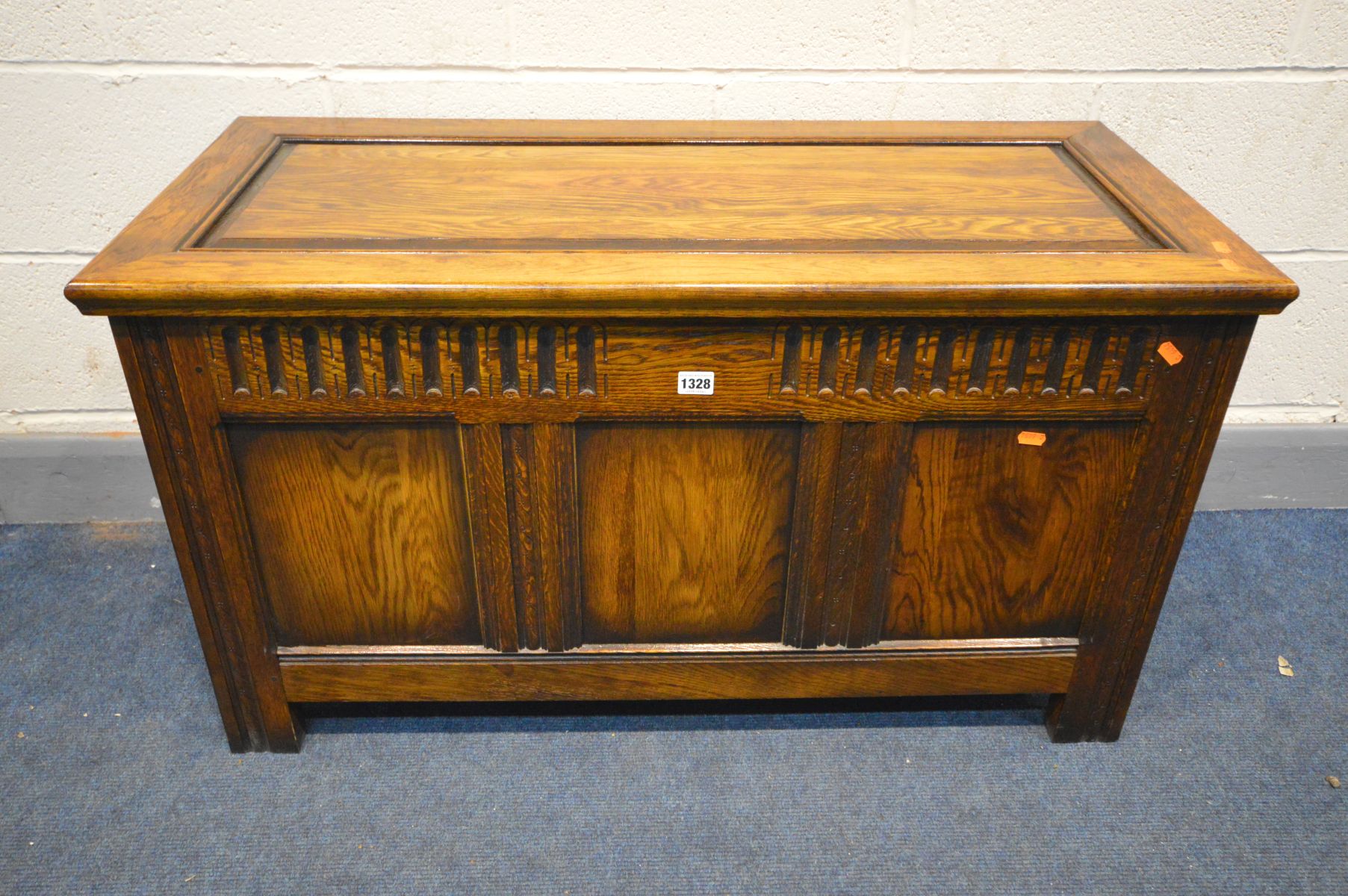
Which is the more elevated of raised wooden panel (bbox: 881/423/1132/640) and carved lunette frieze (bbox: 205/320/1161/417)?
carved lunette frieze (bbox: 205/320/1161/417)

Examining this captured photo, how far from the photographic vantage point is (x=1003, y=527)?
1.20 metres

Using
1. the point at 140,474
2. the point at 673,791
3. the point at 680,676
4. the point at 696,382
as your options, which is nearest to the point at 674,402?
the point at 696,382

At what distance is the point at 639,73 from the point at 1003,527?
0.79 m

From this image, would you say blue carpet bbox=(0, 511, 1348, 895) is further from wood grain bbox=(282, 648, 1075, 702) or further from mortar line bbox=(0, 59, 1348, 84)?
mortar line bbox=(0, 59, 1348, 84)

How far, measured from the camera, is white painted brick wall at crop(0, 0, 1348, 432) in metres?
1.38

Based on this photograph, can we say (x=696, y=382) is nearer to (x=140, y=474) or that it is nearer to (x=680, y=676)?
(x=680, y=676)

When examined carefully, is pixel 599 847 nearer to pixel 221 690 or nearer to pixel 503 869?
pixel 503 869

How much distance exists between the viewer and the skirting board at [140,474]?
169 centimetres

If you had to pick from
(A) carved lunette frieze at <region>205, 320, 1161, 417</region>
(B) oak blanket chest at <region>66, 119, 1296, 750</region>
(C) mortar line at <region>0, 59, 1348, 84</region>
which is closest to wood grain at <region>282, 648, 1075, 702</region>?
(B) oak blanket chest at <region>66, 119, 1296, 750</region>

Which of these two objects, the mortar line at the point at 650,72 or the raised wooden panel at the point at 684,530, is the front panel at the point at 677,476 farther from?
the mortar line at the point at 650,72

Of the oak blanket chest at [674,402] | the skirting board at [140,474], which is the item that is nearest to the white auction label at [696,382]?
the oak blanket chest at [674,402]

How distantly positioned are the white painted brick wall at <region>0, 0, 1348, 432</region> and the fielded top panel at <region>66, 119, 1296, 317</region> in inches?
3.2

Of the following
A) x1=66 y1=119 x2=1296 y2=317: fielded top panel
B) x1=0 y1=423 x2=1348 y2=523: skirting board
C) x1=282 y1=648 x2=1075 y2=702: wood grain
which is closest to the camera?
x1=66 y1=119 x2=1296 y2=317: fielded top panel

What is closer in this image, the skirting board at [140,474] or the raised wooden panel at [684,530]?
the raised wooden panel at [684,530]
